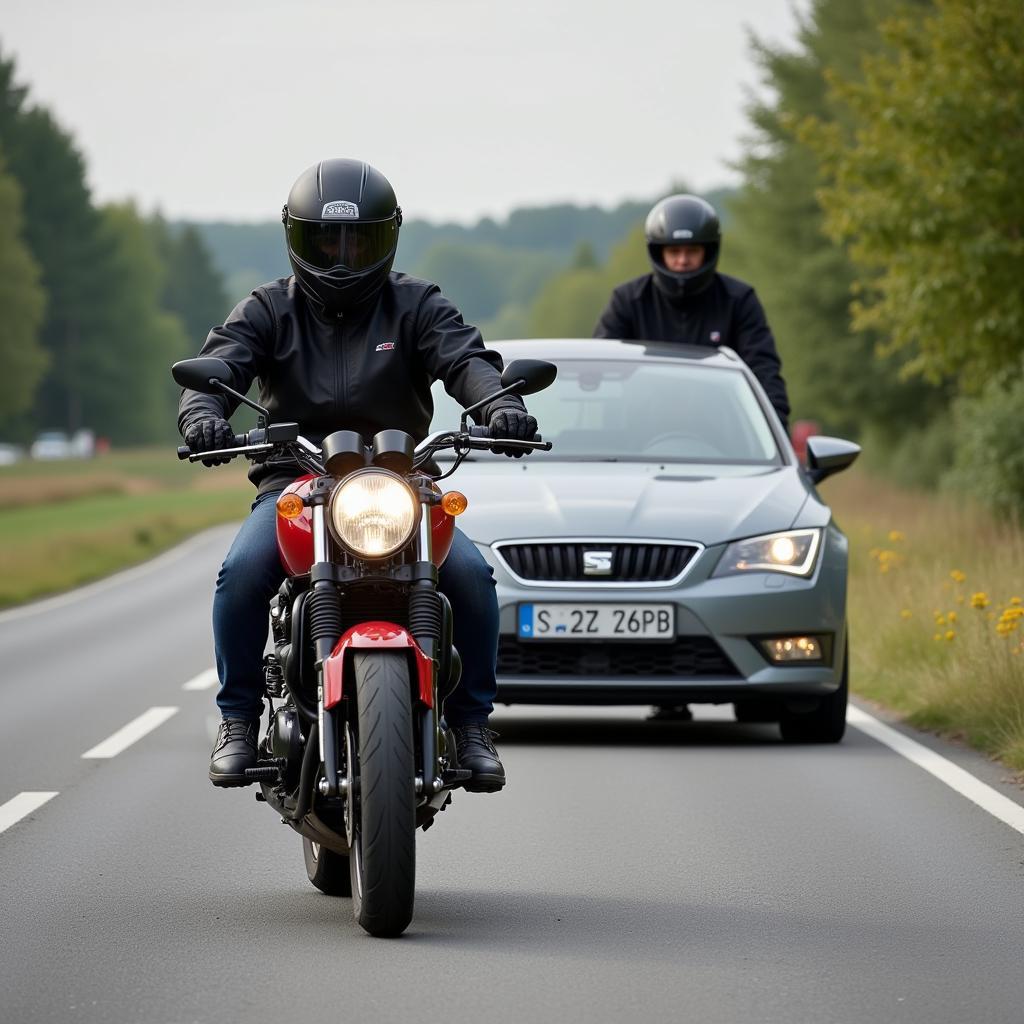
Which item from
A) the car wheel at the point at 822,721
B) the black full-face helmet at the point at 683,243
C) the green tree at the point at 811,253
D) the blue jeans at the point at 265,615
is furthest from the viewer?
the green tree at the point at 811,253

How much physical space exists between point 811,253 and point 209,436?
125 feet

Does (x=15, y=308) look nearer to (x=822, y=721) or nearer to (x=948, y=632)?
(x=948, y=632)

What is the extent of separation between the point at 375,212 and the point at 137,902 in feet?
6.39

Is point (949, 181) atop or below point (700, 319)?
atop

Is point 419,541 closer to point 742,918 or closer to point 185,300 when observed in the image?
point 742,918

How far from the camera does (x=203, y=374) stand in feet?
18.6

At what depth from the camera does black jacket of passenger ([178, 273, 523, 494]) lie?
6.18 m

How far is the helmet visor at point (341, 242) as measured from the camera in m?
6.06

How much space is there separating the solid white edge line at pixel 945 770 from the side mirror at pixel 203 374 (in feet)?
10.2

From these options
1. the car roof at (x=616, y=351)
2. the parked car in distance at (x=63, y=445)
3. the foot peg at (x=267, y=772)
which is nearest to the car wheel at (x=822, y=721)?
the car roof at (x=616, y=351)

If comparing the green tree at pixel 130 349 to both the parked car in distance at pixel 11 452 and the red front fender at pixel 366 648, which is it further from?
the red front fender at pixel 366 648

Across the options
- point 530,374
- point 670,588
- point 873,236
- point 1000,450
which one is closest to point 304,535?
point 530,374

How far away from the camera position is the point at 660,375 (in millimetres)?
10828

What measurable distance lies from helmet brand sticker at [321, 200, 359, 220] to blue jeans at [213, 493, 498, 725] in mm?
760
